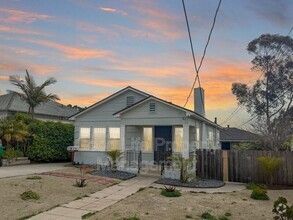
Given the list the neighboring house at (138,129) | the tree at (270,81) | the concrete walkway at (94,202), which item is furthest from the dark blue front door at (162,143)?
the tree at (270,81)

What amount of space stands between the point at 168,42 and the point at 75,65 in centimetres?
632

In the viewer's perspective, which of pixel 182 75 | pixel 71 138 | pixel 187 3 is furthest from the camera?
pixel 71 138

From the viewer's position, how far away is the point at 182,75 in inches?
816

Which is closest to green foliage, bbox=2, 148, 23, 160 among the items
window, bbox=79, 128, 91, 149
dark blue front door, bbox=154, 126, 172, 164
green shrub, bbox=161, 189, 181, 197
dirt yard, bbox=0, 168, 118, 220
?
window, bbox=79, 128, 91, 149

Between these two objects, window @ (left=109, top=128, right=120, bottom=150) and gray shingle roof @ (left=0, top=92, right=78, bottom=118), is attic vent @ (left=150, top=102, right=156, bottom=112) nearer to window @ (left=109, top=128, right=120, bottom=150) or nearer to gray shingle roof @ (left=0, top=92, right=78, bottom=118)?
window @ (left=109, top=128, right=120, bottom=150)

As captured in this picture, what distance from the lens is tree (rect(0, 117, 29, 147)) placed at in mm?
20016

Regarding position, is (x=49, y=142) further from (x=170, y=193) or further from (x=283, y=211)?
(x=283, y=211)

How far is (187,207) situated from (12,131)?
15150 mm

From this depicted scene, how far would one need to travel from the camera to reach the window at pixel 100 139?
20.2m

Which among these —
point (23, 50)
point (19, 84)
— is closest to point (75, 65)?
point (23, 50)

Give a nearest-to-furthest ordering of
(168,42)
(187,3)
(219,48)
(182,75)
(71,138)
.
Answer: (187,3) < (168,42) < (219,48) < (182,75) < (71,138)

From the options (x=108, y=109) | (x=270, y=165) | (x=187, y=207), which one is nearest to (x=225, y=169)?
(x=270, y=165)

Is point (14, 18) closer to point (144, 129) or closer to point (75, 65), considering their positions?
point (75, 65)

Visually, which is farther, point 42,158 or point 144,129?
point 42,158
